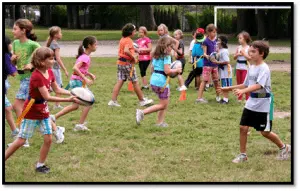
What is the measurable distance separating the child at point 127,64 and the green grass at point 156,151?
0.27 metres

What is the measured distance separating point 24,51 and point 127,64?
317 cm

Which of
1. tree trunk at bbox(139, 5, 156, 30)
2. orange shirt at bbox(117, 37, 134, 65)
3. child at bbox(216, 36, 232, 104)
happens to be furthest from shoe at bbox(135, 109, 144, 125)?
tree trunk at bbox(139, 5, 156, 30)

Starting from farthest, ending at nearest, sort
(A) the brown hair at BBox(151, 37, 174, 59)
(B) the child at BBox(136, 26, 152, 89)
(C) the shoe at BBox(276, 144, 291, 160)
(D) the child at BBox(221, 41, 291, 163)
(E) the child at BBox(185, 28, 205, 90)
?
1. (B) the child at BBox(136, 26, 152, 89)
2. (E) the child at BBox(185, 28, 205, 90)
3. (A) the brown hair at BBox(151, 37, 174, 59)
4. (C) the shoe at BBox(276, 144, 291, 160)
5. (D) the child at BBox(221, 41, 291, 163)

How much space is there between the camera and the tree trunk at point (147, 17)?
32.9 meters

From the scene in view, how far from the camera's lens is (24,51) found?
685 cm

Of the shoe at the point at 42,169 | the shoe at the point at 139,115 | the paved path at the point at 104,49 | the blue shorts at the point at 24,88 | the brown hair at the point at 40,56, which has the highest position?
the brown hair at the point at 40,56

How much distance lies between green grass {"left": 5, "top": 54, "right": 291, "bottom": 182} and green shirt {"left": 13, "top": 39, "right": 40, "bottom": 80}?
1015mm

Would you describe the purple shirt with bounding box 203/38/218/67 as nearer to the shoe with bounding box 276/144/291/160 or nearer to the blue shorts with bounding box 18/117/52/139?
the shoe with bounding box 276/144/291/160

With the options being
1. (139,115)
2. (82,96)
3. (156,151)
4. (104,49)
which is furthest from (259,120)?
(104,49)

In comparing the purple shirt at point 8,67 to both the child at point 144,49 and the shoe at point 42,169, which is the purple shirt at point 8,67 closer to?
the shoe at point 42,169

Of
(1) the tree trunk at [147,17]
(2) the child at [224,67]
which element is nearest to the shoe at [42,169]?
(2) the child at [224,67]

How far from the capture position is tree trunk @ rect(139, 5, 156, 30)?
32906mm

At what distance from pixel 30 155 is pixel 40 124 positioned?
0.87 m

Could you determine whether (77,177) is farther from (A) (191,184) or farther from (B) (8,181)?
(A) (191,184)
